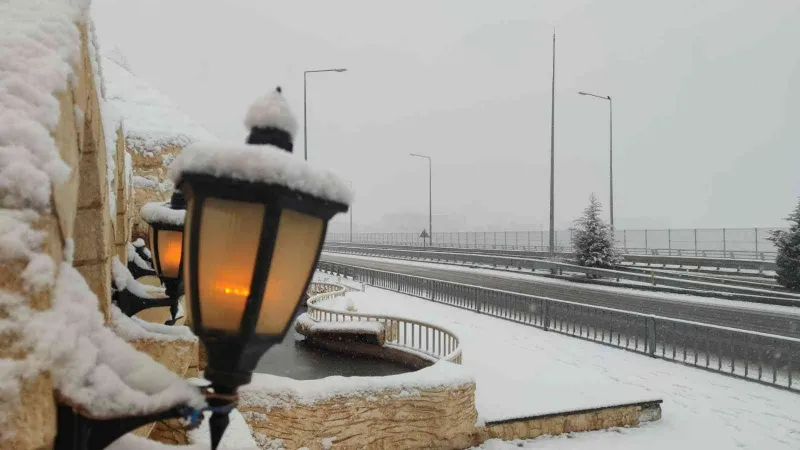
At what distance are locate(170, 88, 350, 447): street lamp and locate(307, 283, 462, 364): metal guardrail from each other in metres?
10.9

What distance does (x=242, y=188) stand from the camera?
4.35ft

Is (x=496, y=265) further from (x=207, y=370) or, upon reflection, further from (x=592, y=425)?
(x=207, y=370)

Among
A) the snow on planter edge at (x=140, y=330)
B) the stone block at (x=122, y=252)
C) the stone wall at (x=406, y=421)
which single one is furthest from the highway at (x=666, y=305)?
the stone block at (x=122, y=252)

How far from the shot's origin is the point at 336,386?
9.05 metres

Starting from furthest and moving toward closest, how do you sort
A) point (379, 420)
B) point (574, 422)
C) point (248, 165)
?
point (574, 422)
point (379, 420)
point (248, 165)

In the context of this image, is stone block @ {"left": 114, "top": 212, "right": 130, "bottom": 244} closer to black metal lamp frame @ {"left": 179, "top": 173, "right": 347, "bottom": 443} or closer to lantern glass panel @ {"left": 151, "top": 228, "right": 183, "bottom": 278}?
lantern glass panel @ {"left": 151, "top": 228, "right": 183, "bottom": 278}

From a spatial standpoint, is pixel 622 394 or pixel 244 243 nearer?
pixel 244 243

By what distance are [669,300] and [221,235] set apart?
20178mm

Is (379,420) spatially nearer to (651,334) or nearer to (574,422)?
(574,422)

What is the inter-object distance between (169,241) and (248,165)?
2.22 metres

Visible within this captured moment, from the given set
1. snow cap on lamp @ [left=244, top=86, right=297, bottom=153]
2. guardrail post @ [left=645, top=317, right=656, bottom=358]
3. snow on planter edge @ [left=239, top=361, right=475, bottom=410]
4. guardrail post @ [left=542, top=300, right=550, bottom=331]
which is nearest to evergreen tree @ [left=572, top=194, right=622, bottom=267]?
guardrail post @ [left=542, top=300, right=550, bottom=331]

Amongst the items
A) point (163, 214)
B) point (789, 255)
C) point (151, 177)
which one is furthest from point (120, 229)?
point (789, 255)

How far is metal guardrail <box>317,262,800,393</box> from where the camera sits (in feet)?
36.1

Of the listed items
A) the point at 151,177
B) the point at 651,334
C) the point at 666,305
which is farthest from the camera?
the point at 666,305
